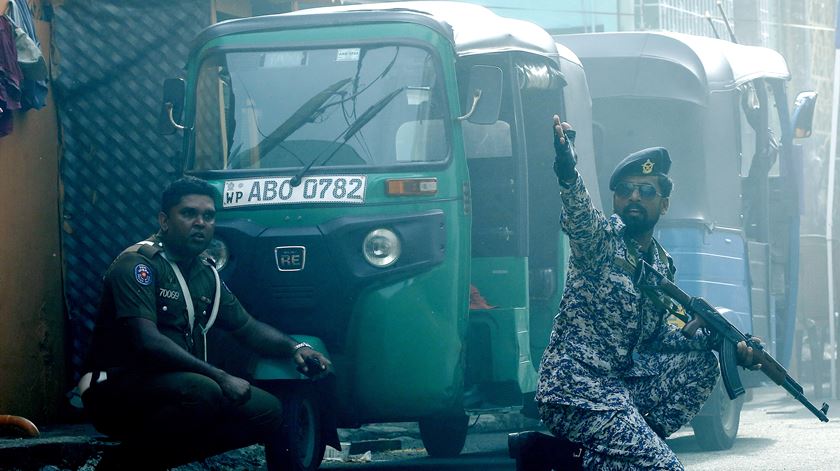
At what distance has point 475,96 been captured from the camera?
25.2 ft

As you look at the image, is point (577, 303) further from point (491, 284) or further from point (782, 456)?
point (782, 456)

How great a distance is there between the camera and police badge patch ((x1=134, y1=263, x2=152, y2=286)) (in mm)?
5965

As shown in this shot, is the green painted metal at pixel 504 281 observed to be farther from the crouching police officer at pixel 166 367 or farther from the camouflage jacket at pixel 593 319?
the camouflage jacket at pixel 593 319

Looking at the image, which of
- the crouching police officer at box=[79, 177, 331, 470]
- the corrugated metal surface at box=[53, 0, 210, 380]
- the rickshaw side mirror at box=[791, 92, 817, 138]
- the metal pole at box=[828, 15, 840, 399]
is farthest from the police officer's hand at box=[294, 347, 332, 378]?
the metal pole at box=[828, 15, 840, 399]

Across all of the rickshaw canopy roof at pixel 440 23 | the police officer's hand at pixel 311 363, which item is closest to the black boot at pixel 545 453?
the police officer's hand at pixel 311 363

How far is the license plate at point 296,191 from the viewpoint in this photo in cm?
757

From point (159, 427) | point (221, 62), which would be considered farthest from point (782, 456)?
point (159, 427)

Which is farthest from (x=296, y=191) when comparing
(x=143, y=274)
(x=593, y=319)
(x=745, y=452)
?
(x=745, y=452)

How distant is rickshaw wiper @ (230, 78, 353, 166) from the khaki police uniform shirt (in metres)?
1.58

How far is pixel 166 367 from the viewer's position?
595 cm

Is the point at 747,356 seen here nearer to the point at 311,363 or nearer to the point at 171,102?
the point at 311,363

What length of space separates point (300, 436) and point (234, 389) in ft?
4.79

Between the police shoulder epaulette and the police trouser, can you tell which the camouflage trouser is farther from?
the police shoulder epaulette

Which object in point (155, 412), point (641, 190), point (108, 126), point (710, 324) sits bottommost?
point (155, 412)
